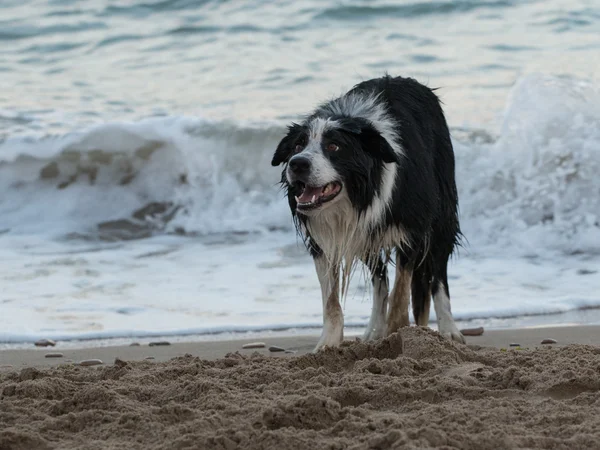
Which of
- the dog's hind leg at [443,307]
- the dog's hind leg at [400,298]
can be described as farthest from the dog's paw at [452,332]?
the dog's hind leg at [400,298]

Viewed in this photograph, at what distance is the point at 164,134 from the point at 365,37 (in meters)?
5.12

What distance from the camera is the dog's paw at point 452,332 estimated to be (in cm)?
627

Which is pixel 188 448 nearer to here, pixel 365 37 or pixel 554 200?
pixel 554 200

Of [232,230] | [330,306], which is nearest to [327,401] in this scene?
[330,306]

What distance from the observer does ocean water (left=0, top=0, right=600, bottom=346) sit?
7.62 metres

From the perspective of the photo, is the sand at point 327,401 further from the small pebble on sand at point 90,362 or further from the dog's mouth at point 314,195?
the dog's mouth at point 314,195

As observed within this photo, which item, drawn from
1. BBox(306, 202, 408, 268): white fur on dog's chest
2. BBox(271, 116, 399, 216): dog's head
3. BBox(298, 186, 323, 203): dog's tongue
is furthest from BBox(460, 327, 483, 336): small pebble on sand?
BBox(298, 186, 323, 203): dog's tongue

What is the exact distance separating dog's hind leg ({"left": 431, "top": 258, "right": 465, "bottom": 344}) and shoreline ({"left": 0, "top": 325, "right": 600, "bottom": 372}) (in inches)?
4.3

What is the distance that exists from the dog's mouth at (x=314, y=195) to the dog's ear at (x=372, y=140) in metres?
0.26

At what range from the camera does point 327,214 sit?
571 centimetres

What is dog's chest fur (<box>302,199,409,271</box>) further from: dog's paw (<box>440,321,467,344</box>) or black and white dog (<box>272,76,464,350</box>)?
dog's paw (<box>440,321,467,344</box>)

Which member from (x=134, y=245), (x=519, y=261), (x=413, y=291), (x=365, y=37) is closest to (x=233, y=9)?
(x=365, y=37)

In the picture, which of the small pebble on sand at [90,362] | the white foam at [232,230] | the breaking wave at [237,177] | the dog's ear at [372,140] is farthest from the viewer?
the breaking wave at [237,177]

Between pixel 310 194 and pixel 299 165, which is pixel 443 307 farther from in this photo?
pixel 299 165
